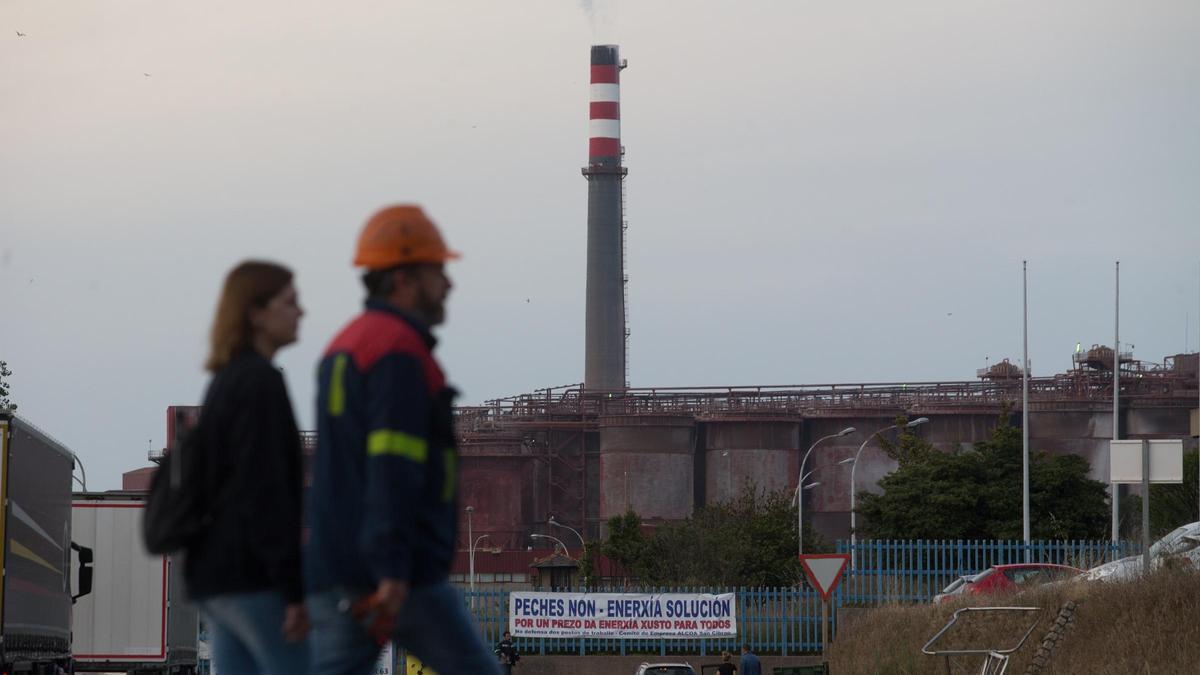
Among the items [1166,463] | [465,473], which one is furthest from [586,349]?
[1166,463]

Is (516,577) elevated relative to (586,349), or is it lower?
lower

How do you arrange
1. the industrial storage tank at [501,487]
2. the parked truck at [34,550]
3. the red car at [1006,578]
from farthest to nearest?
the industrial storage tank at [501,487]
the red car at [1006,578]
the parked truck at [34,550]

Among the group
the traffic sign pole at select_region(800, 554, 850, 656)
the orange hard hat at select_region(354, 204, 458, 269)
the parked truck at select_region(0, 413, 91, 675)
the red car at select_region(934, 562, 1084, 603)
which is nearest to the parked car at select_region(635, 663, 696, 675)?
the traffic sign pole at select_region(800, 554, 850, 656)

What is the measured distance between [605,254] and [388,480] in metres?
96.7

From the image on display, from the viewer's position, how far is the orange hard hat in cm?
510

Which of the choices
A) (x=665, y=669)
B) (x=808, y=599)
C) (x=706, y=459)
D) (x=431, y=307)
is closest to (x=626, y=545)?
(x=706, y=459)

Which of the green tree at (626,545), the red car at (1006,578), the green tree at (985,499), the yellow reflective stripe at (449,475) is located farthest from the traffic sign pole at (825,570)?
the green tree at (626,545)

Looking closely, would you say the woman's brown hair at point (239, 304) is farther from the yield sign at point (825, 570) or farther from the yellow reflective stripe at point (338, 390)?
the yield sign at point (825, 570)

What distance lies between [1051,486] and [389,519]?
5429 cm

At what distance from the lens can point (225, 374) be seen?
5090 millimetres

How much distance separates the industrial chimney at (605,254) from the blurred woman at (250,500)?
9571cm

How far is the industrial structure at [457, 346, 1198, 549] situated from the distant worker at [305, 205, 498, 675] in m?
83.2

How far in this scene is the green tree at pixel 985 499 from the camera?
57000mm

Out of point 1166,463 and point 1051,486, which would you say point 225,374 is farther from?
point 1051,486
